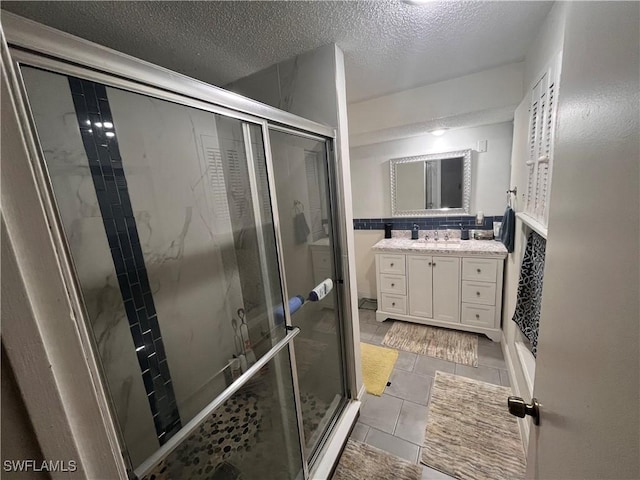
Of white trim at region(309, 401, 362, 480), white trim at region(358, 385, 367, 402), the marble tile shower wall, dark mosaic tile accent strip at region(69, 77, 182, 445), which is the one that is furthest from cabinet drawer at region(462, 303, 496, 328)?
dark mosaic tile accent strip at region(69, 77, 182, 445)

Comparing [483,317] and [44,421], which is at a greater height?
[44,421]

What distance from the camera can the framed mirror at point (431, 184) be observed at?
2.65 meters

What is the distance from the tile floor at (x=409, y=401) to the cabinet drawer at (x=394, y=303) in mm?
453

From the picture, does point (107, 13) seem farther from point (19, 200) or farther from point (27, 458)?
point (27, 458)

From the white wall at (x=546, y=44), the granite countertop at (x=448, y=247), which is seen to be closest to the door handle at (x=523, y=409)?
the white wall at (x=546, y=44)

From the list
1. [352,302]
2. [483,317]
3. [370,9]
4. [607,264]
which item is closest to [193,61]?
[370,9]

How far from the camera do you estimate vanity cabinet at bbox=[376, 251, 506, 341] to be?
2.31 meters

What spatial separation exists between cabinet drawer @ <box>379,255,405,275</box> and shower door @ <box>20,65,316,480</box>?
174cm

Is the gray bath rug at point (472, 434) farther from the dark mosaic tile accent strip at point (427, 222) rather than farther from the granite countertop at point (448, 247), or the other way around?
the dark mosaic tile accent strip at point (427, 222)

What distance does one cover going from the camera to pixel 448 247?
2465 millimetres

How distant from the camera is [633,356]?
0.32 m

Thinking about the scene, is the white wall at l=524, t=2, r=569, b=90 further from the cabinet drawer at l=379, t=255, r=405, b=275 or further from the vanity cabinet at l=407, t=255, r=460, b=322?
the cabinet drawer at l=379, t=255, r=405, b=275

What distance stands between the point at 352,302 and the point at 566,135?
1.31 metres

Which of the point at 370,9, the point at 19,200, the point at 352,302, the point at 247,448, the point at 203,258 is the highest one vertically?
the point at 370,9
